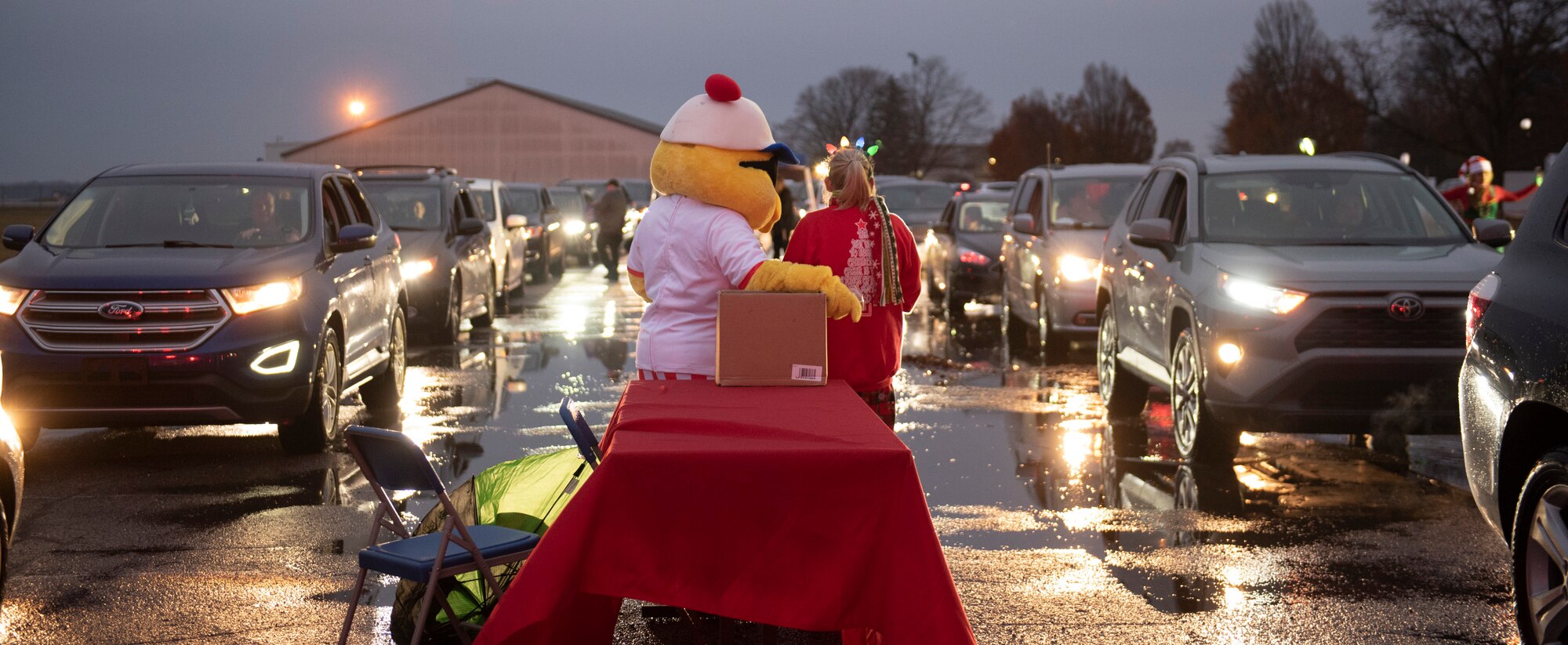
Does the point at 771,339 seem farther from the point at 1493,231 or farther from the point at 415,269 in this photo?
the point at 415,269

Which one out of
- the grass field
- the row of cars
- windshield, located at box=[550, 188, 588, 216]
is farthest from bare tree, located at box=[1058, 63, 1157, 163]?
the row of cars

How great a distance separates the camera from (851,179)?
20.5 ft

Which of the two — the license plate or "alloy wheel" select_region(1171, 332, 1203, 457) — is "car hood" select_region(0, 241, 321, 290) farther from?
"alloy wheel" select_region(1171, 332, 1203, 457)

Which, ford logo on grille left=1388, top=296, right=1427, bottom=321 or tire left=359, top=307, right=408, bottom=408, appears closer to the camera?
ford logo on grille left=1388, top=296, right=1427, bottom=321

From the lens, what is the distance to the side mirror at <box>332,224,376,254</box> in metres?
10.4

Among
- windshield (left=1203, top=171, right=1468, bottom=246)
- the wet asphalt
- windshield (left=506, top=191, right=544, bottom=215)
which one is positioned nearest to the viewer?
the wet asphalt

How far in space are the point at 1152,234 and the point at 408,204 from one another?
1027 centimetres

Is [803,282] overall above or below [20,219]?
above

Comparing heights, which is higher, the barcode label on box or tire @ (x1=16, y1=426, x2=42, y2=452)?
the barcode label on box

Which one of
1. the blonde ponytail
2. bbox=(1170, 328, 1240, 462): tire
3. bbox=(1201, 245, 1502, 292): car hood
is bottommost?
bbox=(1170, 328, 1240, 462): tire

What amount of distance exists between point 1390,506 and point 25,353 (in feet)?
23.8

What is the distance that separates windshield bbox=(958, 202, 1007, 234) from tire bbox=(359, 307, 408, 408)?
10006 millimetres

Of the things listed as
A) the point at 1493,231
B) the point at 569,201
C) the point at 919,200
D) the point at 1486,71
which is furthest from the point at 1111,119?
the point at 1493,231

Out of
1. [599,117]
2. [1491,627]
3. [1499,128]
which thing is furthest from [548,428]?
[599,117]
